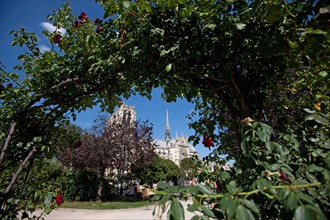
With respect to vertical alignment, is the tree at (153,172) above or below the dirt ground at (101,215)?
above

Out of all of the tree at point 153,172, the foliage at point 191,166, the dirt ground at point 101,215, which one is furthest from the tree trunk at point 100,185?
the foliage at point 191,166

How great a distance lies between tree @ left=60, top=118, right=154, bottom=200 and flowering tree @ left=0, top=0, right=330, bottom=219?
13.0 meters

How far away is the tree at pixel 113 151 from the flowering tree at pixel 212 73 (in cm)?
1295

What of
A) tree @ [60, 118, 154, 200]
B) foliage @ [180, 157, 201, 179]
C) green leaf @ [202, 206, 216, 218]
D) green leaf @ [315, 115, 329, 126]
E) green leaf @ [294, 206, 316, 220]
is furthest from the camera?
tree @ [60, 118, 154, 200]

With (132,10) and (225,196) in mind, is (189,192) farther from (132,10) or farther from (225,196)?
(132,10)

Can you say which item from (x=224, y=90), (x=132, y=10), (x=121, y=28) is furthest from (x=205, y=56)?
(x=121, y=28)

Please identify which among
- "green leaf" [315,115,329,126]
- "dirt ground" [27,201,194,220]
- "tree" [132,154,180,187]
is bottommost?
"dirt ground" [27,201,194,220]

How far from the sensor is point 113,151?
15.2m

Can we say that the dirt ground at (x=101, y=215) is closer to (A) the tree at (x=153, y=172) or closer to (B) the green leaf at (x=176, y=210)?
(A) the tree at (x=153, y=172)

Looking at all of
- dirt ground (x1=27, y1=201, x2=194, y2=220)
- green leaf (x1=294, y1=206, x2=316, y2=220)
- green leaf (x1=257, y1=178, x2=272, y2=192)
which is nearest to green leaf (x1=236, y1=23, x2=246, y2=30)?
green leaf (x1=257, y1=178, x2=272, y2=192)

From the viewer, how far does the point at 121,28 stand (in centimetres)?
216

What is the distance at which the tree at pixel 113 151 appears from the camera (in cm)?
1499

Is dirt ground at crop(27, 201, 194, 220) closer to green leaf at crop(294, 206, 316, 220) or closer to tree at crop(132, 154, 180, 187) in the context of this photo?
tree at crop(132, 154, 180, 187)

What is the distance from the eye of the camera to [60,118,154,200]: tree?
590 inches
